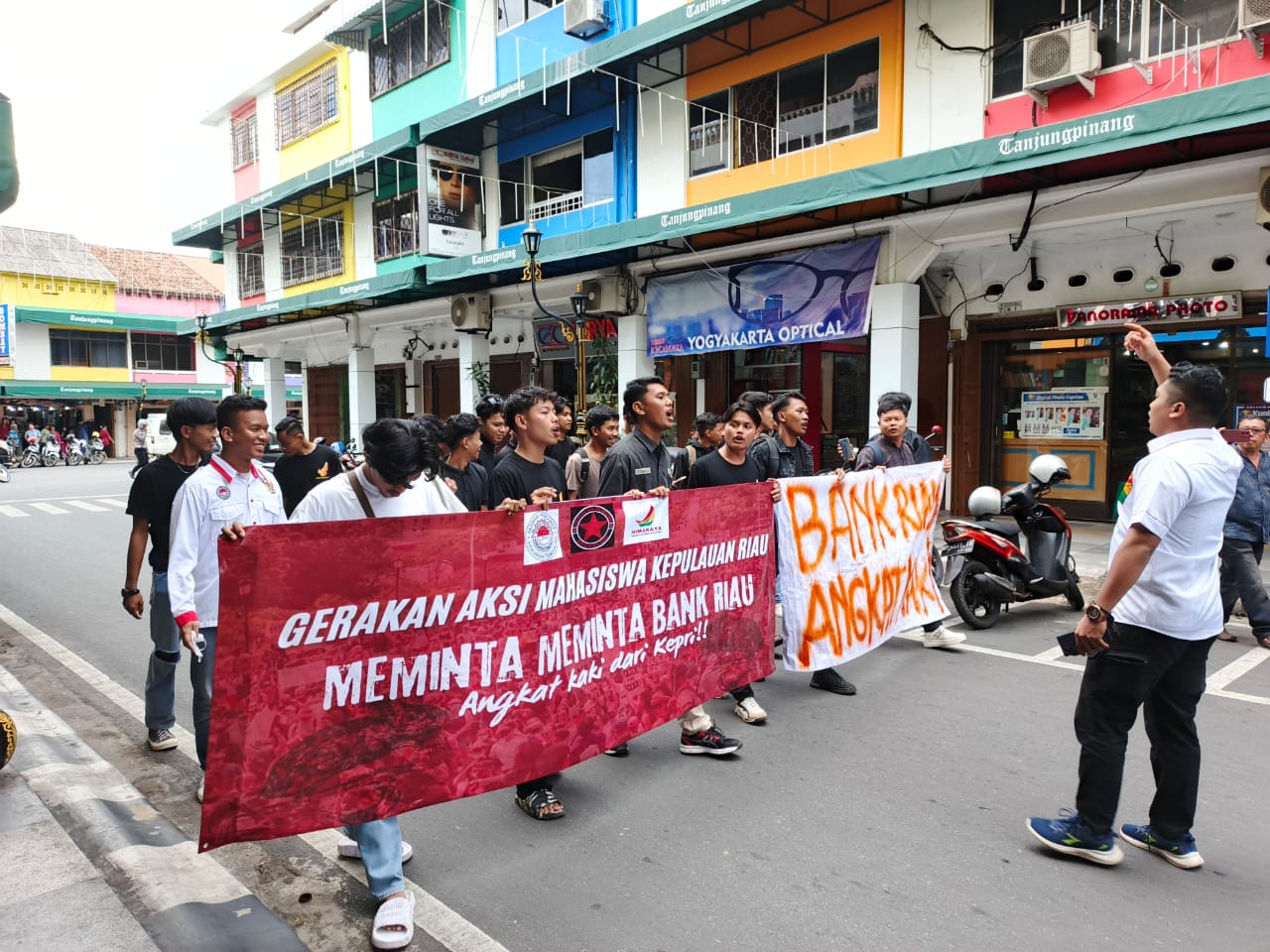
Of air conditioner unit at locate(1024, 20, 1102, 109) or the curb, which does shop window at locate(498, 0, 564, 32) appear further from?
the curb

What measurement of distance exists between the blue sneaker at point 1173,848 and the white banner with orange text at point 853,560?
1914mm

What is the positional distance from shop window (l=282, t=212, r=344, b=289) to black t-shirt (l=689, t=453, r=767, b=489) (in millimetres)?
18133

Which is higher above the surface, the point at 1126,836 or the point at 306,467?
the point at 306,467

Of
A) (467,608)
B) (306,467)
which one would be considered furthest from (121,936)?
(306,467)

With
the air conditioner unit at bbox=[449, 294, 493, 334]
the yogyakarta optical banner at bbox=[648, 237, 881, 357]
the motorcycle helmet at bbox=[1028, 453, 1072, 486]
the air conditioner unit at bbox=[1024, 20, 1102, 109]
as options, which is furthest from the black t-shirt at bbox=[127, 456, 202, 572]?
the air conditioner unit at bbox=[449, 294, 493, 334]

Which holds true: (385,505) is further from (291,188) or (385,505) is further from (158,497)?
(291,188)

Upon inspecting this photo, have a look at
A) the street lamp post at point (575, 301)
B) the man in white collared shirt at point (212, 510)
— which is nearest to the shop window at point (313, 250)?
the street lamp post at point (575, 301)

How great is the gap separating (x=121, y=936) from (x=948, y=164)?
30.4ft

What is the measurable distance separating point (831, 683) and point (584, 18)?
12163mm

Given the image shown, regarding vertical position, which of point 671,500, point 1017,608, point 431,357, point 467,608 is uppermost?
point 431,357

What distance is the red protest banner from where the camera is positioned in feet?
8.52

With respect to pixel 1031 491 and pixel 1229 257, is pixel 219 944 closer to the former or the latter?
pixel 1031 491

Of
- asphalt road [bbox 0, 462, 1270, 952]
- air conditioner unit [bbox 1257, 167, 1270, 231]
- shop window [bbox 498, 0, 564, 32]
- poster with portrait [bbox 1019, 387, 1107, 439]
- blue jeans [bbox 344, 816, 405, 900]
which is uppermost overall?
shop window [bbox 498, 0, 564, 32]

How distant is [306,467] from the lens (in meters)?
6.81
